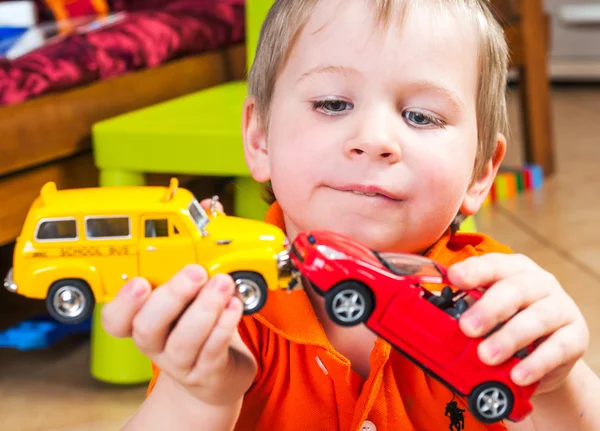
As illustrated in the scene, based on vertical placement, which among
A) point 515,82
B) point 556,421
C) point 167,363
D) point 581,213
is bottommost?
point 515,82

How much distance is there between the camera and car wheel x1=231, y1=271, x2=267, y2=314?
0.64 m

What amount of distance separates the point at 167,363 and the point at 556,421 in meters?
0.35

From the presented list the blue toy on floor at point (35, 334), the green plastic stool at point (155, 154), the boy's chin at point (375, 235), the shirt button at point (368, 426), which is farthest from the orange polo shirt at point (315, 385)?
the blue toy on floor at point (35, 334)

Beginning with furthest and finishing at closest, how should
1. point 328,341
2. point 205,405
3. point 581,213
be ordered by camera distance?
point 581,213, point 328,341, point 205,405

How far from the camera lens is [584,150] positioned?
9.57ft

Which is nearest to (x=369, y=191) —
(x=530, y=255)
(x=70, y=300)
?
(x=70, y=300)

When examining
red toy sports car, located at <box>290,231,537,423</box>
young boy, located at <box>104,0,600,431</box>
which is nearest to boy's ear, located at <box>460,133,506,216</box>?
young boy, located at <box>104,0,600,431</box>

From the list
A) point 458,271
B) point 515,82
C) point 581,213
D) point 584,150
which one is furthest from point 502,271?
point 515,82

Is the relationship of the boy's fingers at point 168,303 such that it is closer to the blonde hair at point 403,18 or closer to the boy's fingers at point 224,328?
the boy's fingers at point 224,328

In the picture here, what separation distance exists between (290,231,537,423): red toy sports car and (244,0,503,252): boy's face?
10 cm

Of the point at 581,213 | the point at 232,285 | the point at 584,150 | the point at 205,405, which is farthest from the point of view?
the point at 584,150

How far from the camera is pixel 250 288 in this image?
64 cm

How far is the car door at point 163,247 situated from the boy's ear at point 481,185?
0.35 metres

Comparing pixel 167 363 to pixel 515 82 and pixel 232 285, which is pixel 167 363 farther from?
pixel 515 82
